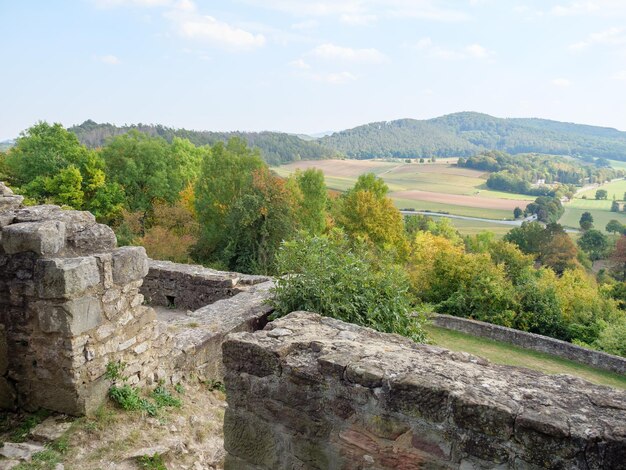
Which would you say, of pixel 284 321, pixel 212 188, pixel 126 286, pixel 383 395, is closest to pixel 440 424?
pixel 383 395

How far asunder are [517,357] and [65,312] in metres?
13.1

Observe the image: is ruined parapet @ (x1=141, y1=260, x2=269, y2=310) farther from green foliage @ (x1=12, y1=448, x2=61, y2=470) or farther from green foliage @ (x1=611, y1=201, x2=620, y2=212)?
green foliage @ (x1=611, y1=201, x2=620, y2=212)

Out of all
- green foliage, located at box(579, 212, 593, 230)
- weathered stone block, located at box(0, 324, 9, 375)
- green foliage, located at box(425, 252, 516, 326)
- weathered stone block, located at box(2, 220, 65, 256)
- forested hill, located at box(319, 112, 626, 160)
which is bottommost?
green foliage, located at box(579, 212, 593, 230)

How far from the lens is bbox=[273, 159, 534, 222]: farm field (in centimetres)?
8112

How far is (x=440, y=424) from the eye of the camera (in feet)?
9.27

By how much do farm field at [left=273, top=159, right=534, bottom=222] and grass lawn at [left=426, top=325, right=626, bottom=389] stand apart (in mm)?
53076

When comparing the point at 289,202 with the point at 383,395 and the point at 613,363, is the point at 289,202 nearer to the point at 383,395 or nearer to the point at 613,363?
the point at 613,363

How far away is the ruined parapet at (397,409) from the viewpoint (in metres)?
2.58

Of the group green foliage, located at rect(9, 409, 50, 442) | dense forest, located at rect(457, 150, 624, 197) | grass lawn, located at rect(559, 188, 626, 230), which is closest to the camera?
green foliage, located at rect(9, 409, 50, 442)

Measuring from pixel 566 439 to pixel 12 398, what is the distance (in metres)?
5.16

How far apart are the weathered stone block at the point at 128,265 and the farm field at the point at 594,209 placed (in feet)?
270

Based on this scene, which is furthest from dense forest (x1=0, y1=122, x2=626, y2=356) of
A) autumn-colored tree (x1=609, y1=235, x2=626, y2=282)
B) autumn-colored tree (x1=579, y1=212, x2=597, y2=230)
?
autumn-colored tree (x1=579, y1=212, x2=597, y2=230)

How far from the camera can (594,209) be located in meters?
91.4

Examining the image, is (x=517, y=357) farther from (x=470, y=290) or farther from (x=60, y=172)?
(x=60, y=172)
